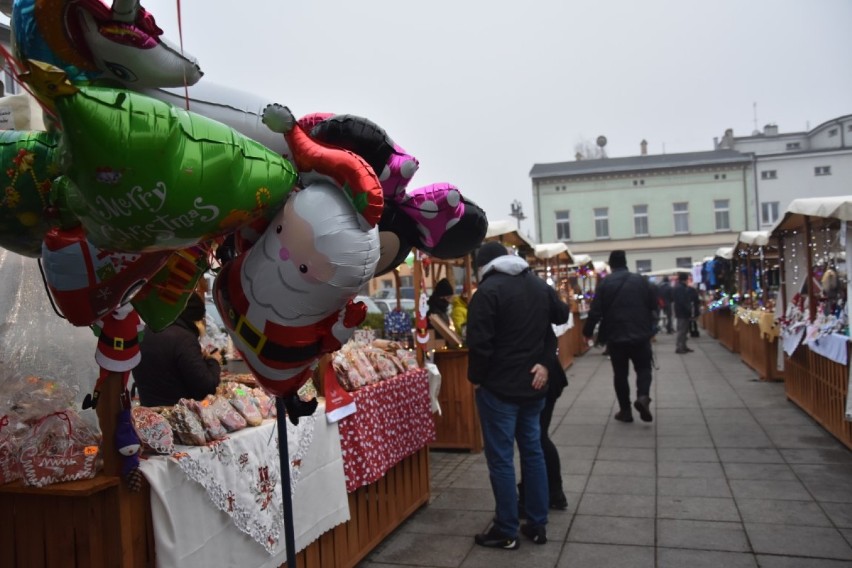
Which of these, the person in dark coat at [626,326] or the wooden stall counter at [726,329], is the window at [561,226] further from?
the person in dark coat at [626,326]

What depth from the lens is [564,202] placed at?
35.6 m

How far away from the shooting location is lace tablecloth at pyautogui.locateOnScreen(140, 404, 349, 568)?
8.54 ft

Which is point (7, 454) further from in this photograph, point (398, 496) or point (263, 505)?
point (398, 496)

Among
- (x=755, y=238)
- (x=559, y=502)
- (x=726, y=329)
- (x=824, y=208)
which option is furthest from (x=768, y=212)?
(x=559, y=502)

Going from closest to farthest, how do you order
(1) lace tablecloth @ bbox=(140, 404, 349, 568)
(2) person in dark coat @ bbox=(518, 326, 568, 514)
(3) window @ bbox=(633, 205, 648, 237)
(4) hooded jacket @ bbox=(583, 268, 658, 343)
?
1. (1) lace tablecloth @ bbox=(140, 404, 349, 568)
2. (2) person in dark coat @ bbox=(518, 326, 568, 514)
3. (4) hooded jacket @ bbox=(583, 268, 658, 343)
4. (3) window @ bbox=(633, 205, 648, 237)

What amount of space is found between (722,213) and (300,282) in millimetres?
36363

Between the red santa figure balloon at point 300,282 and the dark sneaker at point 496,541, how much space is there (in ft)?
8.61

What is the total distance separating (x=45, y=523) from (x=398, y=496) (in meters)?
2.50

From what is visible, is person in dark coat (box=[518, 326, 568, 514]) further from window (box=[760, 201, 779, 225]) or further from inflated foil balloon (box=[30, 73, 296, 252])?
window (box=[760, 201, 779, 225])

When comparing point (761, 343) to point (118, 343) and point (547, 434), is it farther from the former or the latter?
point (118, 343)

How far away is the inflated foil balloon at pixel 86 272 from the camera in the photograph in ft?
6.52

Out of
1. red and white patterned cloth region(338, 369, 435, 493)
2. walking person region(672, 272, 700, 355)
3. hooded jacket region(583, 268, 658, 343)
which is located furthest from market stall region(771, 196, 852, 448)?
walking person region(672, 272, 700, 355)

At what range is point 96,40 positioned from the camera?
5.71 ft

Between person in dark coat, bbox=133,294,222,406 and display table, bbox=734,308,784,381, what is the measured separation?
342 inches
